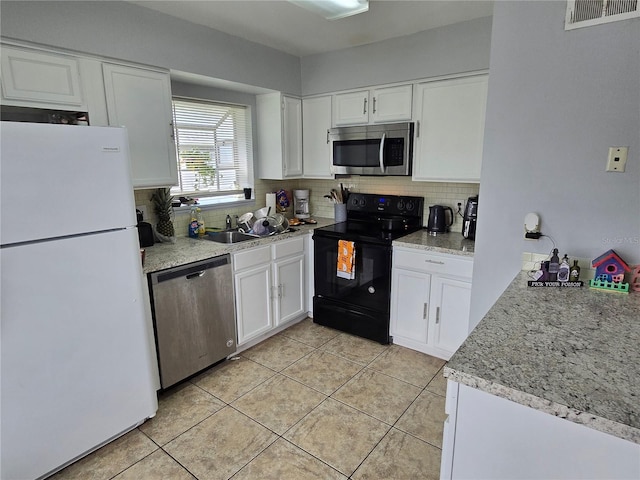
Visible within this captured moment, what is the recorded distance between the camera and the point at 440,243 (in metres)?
2.74

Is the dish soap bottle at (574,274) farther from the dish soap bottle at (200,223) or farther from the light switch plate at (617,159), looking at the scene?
the dish soap bottle at (200,223)

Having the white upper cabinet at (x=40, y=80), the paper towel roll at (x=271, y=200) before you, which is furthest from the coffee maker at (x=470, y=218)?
the white upper cabinet at (x=40, y=80)

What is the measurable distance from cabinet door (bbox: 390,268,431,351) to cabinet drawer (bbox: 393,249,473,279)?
0.06 meters

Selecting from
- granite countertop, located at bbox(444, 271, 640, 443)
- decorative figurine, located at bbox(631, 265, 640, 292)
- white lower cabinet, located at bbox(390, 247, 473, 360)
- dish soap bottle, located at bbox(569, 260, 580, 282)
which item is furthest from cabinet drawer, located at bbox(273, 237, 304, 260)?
decorative figurine, located at bbox(631, 265, 640, 292)

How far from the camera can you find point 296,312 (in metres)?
Answer: 3.39

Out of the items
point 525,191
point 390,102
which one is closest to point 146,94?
point 390,102

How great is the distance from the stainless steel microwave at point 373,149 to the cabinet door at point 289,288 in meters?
0.96

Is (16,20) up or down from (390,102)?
up

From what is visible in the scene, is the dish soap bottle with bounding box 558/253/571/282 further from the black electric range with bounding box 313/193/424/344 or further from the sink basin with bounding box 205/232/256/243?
the sink basin with bounding box 205/232/256/243

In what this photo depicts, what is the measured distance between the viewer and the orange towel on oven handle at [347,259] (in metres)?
3.00

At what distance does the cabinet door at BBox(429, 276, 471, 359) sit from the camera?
8.59ft

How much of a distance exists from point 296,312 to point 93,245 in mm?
1957

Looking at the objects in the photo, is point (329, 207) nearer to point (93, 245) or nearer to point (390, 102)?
point (390, 102)

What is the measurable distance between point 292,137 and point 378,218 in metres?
1.14
